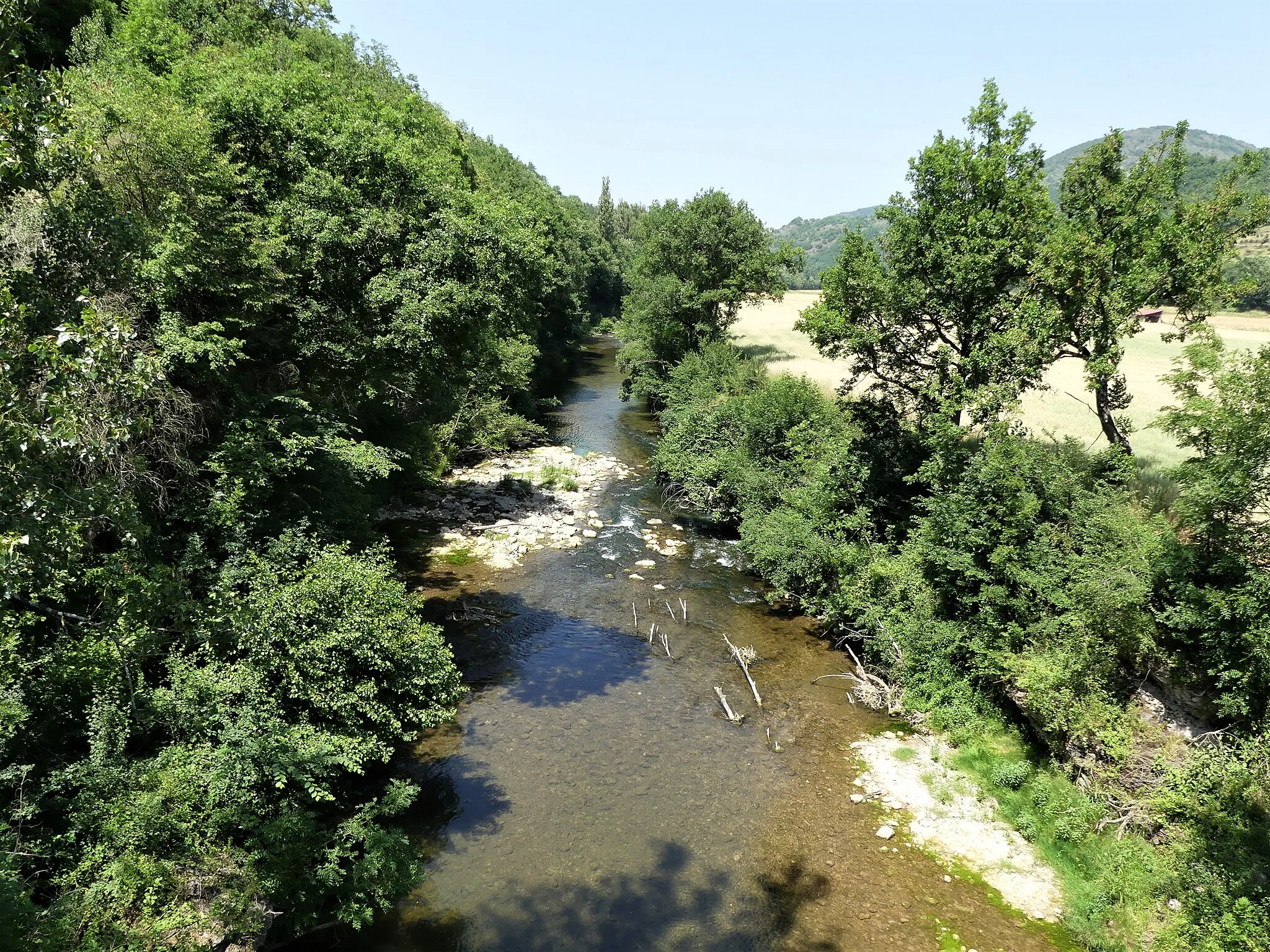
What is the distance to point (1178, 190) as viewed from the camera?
16.7 metres

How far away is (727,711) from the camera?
16.8 meters

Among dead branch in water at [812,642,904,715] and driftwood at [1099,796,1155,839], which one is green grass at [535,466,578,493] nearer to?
dead branch in water at [812,642,904,715]

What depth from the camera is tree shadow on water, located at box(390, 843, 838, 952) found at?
10.6 m

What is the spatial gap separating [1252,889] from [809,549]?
40.4 ft

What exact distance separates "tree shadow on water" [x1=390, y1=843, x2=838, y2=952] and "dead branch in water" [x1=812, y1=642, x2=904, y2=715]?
6.08 meters

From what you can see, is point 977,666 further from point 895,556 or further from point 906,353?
point 906,353

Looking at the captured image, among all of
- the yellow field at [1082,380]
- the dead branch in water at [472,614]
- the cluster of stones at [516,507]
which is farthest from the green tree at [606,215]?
the dead branch in water at [472,614]

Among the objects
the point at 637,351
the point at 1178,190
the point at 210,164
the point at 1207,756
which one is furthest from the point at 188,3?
the point at 1207,756

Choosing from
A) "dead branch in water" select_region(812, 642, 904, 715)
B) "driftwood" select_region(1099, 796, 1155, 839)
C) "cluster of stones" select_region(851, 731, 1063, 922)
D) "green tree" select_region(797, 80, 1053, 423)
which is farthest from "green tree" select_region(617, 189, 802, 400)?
"driftwood" select_region(1099, 796, 1155, 839)

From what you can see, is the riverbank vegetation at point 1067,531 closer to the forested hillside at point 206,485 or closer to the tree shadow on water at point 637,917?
the tree shadow on water at point 637,917

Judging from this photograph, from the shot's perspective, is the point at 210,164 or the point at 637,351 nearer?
the point at 210,164

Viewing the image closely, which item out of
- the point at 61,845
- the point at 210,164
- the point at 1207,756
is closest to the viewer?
the point at 61,845

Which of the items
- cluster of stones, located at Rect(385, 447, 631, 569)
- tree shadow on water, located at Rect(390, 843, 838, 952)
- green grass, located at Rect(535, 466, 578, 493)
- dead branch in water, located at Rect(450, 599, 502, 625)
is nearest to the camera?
tree shadow on water, located at Rect(390, 843, 838, 952)

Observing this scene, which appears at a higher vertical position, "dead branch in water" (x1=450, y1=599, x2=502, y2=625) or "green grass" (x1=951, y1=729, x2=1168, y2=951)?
"dead branch in water" (x1=450, y1=599, x2=502, y2=625)
